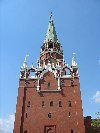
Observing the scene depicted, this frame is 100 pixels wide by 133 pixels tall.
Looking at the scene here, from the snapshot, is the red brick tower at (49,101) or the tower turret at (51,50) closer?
the red brick tower at (49,101)

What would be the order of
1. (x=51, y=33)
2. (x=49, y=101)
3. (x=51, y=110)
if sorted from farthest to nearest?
(x=51, y=33), (x=49, y=101), (x=51, y=110)

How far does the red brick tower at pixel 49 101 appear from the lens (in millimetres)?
34969

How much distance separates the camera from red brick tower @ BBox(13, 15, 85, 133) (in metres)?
35.0

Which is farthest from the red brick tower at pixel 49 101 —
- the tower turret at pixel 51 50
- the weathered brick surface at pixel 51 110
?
the tower turret at pixel 51 50

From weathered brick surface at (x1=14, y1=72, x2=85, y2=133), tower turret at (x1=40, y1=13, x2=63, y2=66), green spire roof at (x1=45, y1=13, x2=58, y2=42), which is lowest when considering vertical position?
weathered brick surface at (x1=14, y1=72, x2=85, y2=133)

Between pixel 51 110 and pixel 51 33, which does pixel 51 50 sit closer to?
pixel 51 33

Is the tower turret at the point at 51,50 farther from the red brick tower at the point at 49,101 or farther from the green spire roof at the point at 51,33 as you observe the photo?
the red brick tower at the point at 49,101

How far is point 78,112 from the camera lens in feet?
118

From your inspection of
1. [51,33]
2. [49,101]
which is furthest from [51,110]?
[51,33]

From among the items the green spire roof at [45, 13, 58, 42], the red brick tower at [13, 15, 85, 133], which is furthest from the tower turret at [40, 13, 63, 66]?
the red brick tower at [13, 15, 85, 133]

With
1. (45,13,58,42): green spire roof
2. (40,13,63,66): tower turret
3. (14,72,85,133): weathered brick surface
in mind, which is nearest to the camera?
(14,72,85,133): weathered brick surface

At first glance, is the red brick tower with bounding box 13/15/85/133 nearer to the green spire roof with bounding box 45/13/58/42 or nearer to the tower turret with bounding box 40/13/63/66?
the tower turret with bounding box 40/13/63/66

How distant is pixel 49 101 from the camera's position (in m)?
36.9

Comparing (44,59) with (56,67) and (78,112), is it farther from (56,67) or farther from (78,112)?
(78,112)
